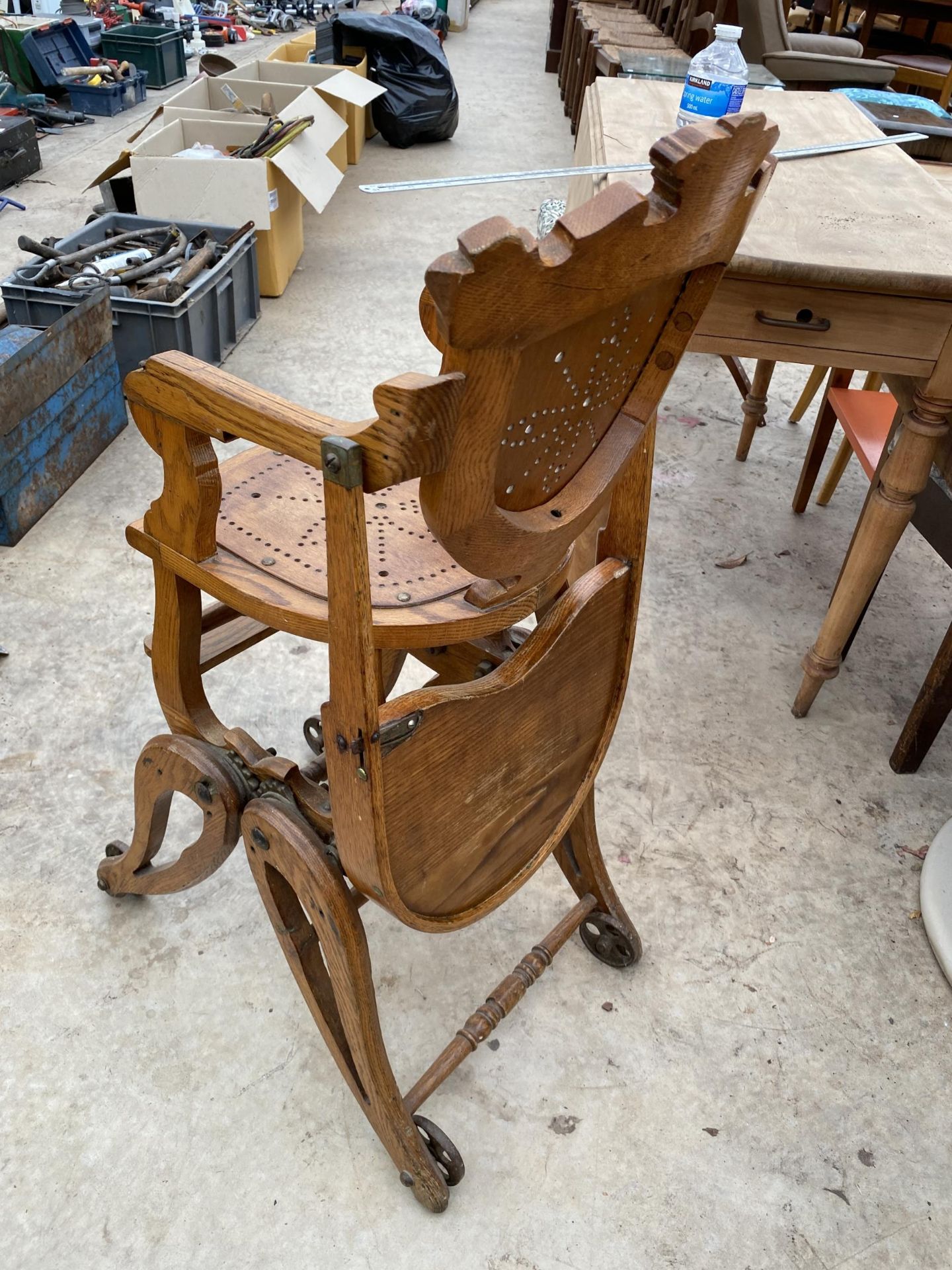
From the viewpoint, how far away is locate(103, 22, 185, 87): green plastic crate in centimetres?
663

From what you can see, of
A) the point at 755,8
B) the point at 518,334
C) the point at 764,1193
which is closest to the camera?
the point at 518,334

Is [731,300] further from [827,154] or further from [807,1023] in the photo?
[807,1023]

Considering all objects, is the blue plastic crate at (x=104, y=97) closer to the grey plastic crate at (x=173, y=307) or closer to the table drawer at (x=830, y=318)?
the grey plastic crate at (x=173, y=307)

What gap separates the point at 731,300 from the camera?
1725 mm

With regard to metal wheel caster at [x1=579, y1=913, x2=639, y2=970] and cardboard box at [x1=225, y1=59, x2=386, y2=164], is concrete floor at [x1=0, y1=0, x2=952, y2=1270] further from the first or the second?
cardboard box at [x1=225, y1=59, x2=386, y2=164]

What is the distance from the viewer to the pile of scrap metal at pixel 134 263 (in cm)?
294

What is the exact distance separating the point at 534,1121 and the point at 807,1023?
18.7 inches

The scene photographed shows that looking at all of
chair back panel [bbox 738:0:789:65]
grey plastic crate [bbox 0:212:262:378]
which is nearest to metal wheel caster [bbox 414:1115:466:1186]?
grey plastic crate [bbox 0:212:262:378]

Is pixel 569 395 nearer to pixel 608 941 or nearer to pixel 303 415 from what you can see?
pixel 303 415

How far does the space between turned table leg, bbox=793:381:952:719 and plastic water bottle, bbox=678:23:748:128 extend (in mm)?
856

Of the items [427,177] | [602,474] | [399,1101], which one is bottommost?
[427,177]

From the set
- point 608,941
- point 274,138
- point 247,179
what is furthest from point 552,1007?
point 274,138

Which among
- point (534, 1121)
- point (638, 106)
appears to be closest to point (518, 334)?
point (534, 1121)

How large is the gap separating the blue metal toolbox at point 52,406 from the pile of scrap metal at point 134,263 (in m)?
0.27
